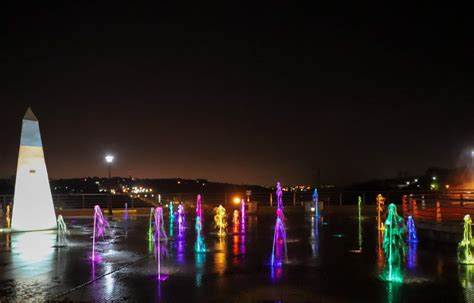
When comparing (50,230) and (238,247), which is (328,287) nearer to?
(238,247)

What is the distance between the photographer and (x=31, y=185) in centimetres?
2273

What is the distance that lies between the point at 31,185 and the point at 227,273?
1473cm

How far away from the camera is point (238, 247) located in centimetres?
1620

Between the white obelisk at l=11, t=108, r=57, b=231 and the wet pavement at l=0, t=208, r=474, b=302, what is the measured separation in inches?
195

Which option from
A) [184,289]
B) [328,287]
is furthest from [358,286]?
[184,289]

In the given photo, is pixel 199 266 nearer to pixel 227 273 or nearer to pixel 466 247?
pixel 227 273

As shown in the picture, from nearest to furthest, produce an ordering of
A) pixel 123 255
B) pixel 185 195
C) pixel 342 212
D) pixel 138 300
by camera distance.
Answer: pixel 138 300 → pixel 123 255 → pixel 342 212 → pixel 185 195

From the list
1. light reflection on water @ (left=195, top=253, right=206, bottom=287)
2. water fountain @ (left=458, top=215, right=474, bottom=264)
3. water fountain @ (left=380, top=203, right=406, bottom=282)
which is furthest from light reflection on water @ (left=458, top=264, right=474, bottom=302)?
light reflection on water @ (left=195, top=253, right=206, bottom=287)

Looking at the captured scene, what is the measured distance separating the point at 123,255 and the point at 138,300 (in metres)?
6.05

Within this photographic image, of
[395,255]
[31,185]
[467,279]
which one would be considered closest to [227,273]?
[467,279]

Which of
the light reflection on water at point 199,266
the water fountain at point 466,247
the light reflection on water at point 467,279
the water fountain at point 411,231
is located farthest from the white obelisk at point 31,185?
the light reflection on water at point 467,279

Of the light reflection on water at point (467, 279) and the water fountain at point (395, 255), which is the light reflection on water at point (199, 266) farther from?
the light reflection on water at point (467, 279)

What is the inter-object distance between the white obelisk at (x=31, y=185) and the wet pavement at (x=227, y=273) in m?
4.94

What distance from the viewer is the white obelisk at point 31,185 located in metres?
22.6
